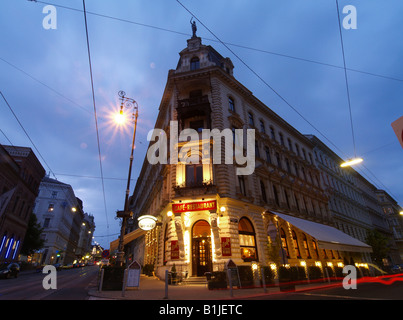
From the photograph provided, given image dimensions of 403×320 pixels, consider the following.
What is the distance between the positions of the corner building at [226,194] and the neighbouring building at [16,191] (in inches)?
864

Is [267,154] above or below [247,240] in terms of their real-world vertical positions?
above

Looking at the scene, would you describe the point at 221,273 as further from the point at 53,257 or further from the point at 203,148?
the point at 53,257

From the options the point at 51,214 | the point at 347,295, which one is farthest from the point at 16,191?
the point at 347,295

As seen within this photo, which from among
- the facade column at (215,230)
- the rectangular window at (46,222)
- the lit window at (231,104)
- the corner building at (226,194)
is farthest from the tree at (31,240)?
the lit window at (231,104)

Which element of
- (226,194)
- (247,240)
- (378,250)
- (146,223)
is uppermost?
(226,194)

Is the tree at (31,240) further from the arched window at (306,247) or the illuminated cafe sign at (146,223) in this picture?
the arched window at (306,247)

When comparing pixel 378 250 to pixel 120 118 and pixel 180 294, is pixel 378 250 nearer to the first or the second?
pixel 180 294

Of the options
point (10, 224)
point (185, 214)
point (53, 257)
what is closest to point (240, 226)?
point (185, 214)

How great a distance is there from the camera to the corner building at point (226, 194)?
14336 millimetres

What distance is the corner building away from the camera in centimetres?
1434

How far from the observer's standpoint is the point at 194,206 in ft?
47.5

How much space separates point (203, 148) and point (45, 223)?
186 feet

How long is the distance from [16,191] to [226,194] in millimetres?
34745
